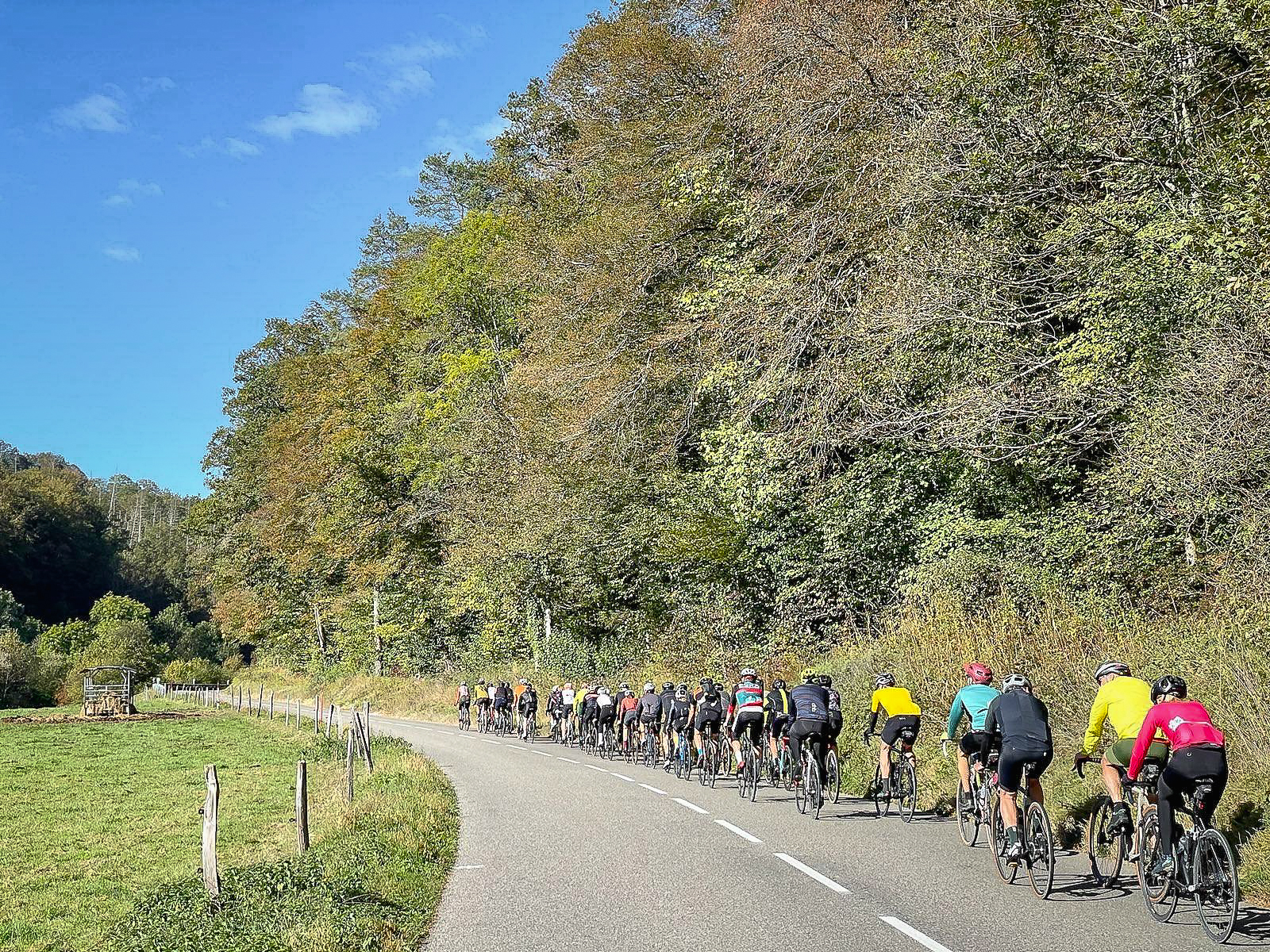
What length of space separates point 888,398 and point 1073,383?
476cm

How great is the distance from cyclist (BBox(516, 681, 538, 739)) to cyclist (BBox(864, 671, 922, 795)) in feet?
61.4

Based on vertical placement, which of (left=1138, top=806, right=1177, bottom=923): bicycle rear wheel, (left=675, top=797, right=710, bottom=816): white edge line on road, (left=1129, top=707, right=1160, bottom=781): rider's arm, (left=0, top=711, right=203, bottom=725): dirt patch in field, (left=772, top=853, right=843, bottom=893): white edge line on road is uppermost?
(left=1129, top=707, right=1160, bottom=781): rider's arm

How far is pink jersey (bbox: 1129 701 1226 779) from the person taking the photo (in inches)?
316

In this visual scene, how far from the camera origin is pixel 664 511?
104 ft

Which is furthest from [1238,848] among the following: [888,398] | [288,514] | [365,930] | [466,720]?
[288,514]

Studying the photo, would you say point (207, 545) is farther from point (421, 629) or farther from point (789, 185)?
point (789, 185)

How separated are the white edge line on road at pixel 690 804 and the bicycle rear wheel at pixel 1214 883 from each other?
7.57 metres

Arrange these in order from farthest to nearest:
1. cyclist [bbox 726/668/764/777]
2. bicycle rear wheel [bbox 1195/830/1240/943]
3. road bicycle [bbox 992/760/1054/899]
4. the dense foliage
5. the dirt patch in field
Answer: the dirt patch in field → cyclist [bbox 726/668/764/777] → the dense foliage → road bicycle [bbox 992/760/1054/899] → bicycle rear wheel [bbox 1195/830/1240/943]

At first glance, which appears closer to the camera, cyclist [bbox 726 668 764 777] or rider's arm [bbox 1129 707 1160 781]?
rider's arm [bbox 1129 707 1160 781]

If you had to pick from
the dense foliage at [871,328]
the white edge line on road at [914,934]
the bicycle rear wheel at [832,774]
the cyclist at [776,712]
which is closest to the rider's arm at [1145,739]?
the white edge line on road at [914,934]

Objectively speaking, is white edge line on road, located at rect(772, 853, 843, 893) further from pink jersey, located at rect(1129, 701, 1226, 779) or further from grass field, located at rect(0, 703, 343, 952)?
grass field, located at rect(0, 703, 343, 952)

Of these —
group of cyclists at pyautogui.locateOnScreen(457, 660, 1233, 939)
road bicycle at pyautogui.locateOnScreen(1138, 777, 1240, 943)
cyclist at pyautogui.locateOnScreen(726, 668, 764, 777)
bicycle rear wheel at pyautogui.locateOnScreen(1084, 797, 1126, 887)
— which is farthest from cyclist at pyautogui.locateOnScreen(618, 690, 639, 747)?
road bicycle at pyautogui.locateOnScreen(1138, 777, 1240, 943)

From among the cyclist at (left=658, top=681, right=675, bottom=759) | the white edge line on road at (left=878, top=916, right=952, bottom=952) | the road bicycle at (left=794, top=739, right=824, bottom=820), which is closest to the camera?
the white edge line on road at (left=878, top=916, right=952, bottom=952)

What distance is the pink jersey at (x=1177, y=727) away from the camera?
8.02 meters
